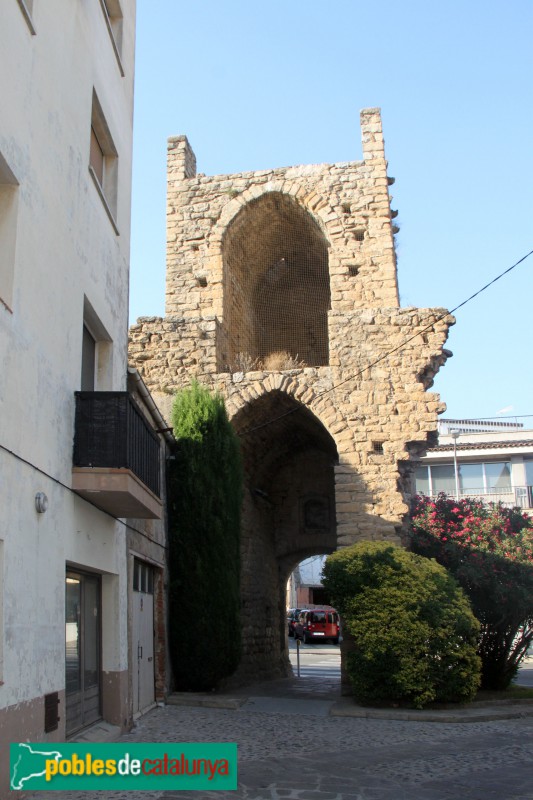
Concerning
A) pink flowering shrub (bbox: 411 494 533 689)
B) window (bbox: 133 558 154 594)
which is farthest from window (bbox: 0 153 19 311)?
pink flowering shrub (bbox: 411 494 533 689)

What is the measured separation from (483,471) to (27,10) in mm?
29861

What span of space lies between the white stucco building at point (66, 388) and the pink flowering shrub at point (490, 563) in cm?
540

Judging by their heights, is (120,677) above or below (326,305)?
below

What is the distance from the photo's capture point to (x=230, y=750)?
5.66m

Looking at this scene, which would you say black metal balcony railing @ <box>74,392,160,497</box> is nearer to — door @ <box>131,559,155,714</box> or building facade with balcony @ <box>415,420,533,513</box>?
door @ <box>131,559,155,714</box>

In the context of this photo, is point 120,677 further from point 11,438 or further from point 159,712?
point 11,438

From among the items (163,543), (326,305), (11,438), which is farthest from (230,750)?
(326,305)

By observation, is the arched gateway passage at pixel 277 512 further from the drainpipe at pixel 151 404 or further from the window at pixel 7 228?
the window at pixel 7 228

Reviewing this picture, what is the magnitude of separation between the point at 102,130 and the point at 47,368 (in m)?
3.78

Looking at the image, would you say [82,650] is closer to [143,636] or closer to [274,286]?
[143,636]

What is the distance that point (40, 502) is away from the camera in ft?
19.0

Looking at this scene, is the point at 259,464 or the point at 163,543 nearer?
the point at 163,543

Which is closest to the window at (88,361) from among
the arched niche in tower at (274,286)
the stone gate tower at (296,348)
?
the stone gate tower at (296,348)

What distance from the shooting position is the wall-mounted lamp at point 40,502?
5773mm
